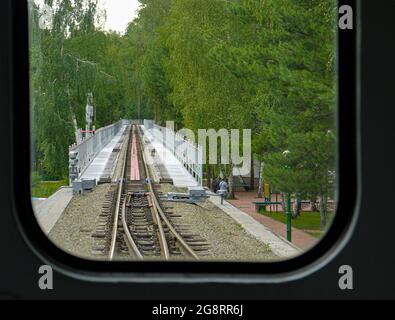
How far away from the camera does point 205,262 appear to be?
5.75 ft

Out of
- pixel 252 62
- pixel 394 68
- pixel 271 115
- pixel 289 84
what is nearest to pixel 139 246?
pixel 289 84

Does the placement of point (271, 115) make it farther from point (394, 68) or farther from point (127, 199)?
point (394, 68)

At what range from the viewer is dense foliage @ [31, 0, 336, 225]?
11.2ft

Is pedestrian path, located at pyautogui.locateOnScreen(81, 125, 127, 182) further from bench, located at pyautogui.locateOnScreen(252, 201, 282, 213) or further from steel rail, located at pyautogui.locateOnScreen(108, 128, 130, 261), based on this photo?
bench, located at pyautogui.locateOnScreen(252, 201, 282, 213)

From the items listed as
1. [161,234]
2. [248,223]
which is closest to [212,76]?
[248,223]

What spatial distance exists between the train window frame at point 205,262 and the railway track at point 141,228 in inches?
22.4

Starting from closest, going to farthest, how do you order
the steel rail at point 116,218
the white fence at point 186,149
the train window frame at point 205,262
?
the train window frame at point 205,262 < the steel rail at point 116,218 < the white fence at point 186,149

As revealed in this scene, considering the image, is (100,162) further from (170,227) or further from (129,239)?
(129,239)

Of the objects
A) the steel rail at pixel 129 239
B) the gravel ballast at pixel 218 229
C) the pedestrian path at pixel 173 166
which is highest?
the pedestrian path at pixel 173 166

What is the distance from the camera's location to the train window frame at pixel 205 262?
1719 mm

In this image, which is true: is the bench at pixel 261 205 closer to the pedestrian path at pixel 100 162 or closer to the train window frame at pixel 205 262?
the pedestrian path at pixel 100 162

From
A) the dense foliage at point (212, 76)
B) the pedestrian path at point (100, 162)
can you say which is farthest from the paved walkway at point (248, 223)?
the pedestrian path at point (100, 162)

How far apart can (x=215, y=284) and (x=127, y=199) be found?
24.1 ft

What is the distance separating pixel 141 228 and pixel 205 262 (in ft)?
→ 15.3
